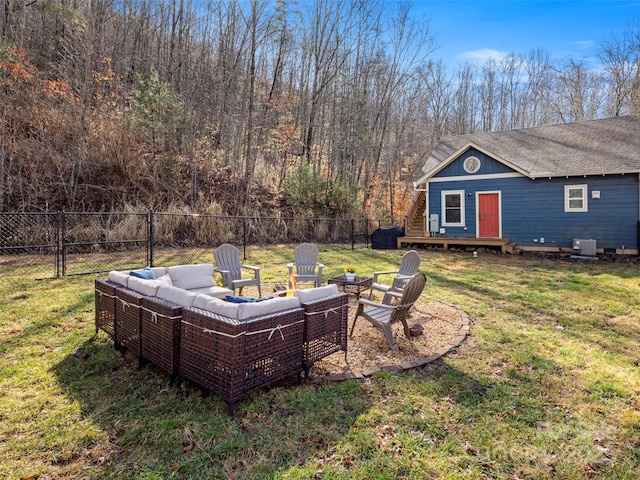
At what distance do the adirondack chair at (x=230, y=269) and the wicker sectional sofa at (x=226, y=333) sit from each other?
209cm

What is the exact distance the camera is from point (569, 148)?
1248cm

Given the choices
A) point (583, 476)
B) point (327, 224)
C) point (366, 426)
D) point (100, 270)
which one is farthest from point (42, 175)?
point (583, 476)

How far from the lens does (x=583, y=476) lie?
6.66 ft

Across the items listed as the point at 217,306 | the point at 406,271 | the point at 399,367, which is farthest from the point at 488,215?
the point at 217,306

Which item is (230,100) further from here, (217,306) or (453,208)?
(217,306)

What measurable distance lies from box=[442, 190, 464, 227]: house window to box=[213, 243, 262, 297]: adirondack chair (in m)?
9.80

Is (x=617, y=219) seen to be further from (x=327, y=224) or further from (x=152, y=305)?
(x=152, y=305)

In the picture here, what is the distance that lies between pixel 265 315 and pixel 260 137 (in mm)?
14525

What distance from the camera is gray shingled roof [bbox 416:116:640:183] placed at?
35.9 feet

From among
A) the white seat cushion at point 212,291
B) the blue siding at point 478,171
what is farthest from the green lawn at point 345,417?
the blue siding at point 478,171

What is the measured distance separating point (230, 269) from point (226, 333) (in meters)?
3.75

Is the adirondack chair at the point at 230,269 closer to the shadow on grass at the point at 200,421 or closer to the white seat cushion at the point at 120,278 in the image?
the white seat cushion at the point at 120,278

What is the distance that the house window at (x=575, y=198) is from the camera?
11.1 m

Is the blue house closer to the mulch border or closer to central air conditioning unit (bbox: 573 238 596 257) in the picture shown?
central air conditioning unit (bbox: 573 238 596 257)
